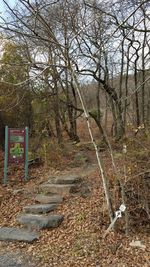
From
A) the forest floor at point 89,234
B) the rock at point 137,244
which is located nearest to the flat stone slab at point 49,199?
the forest floor at point 89,234

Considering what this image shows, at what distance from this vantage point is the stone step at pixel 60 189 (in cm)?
788

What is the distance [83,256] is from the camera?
197 inches

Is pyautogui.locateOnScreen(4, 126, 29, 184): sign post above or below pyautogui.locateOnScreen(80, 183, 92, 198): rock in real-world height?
above

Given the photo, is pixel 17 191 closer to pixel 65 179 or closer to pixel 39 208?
pixel 65 179

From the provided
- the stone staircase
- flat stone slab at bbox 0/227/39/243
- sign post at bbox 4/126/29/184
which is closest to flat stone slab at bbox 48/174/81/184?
the stone staircase

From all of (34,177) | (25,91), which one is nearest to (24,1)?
(34,177)

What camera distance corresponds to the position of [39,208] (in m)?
6.91

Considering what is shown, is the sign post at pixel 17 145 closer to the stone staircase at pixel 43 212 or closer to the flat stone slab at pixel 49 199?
the stone staircase at pixel 43 212

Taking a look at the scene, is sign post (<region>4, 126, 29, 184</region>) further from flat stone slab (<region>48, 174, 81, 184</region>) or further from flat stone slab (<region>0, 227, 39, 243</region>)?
flat stone slab (<region>0, 227, 39, 243</region>)

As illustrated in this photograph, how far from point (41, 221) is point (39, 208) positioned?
26.4 inches

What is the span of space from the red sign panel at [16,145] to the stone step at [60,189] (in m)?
1.65

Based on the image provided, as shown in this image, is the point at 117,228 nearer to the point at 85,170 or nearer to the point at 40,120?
the point at 85,170

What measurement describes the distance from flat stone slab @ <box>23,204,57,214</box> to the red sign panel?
Answer: 8.61 ft

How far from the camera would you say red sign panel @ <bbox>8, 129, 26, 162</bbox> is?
9.58 metres
